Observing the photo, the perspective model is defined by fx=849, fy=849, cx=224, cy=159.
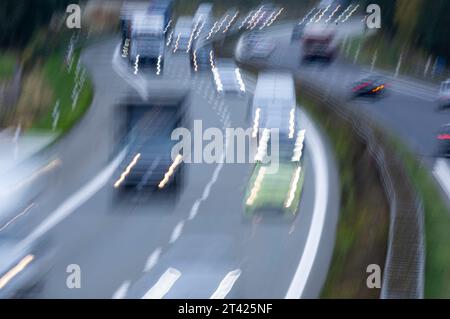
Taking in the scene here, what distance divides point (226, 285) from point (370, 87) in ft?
8.00

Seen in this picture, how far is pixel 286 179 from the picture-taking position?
23.7 ft

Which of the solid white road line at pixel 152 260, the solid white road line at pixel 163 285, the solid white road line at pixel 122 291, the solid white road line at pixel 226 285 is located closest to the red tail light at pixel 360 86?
the solid white road line at pixel 226 285

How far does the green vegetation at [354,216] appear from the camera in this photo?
21.1ft

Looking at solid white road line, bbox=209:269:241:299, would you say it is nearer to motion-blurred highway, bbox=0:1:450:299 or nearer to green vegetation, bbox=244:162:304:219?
motion-blurred highway, bbox=0:1:450:299

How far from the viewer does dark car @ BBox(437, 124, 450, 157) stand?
6.94m

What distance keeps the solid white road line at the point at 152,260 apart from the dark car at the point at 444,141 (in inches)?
98.8

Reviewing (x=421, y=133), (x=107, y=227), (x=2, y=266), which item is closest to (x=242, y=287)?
(x=107, y=227)

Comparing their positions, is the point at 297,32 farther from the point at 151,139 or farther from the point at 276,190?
the point at 151,139

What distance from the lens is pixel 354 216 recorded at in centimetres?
700
